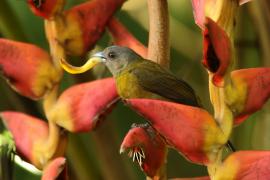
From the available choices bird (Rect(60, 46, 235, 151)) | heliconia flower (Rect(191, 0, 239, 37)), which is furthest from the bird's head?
heliconia flower (Rect(191, 0, 239, 37))

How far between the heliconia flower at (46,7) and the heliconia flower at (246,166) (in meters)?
0.16

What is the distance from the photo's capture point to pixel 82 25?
43 cm

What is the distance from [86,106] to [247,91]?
109 mm

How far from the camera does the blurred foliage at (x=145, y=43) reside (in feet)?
2.21

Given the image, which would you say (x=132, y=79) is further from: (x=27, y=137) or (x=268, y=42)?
(x=268, y=42)

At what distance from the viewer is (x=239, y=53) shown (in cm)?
74

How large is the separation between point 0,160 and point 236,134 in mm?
354

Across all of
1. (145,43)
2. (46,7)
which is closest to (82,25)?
(46,7)

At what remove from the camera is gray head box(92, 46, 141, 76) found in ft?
1.57

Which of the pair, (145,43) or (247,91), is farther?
(145,43)

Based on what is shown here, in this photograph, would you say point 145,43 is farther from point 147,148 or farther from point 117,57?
point 147,148

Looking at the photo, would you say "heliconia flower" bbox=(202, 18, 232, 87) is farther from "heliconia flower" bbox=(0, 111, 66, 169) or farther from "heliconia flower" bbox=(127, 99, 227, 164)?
"heliconia flower" bbox=(0, 111, 66, 169)

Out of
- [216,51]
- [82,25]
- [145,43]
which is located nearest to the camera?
[216,51]

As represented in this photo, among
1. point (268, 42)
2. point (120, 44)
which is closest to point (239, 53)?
point (268, 42)
